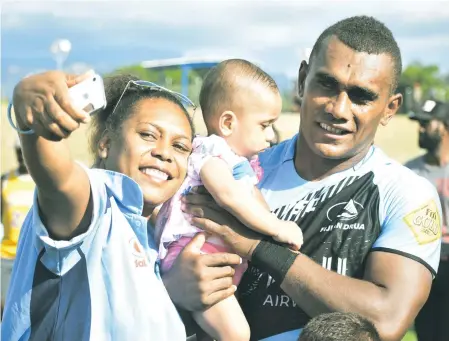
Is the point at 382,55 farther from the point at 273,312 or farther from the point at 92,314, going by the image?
the point at 92,314

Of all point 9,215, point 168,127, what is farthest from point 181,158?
point 9,215

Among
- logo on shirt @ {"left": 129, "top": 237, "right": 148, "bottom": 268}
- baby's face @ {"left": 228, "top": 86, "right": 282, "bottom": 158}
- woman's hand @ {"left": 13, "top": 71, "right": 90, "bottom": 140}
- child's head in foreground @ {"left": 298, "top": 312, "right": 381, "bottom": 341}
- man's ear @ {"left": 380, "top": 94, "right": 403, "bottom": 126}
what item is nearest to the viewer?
woman's hand @ {"left": 13, "top": 71, "right": 90, "bottom": 140}

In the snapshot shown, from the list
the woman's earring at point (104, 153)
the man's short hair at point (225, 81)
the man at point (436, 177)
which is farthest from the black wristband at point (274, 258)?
the man at point (436, 177)

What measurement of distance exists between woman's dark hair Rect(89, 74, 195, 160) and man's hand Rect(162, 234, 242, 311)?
51 cm

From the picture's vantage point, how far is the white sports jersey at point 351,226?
3.37m

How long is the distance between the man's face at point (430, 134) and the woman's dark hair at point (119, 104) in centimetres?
515

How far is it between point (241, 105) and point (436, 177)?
452 cm

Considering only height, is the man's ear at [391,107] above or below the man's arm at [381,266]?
above

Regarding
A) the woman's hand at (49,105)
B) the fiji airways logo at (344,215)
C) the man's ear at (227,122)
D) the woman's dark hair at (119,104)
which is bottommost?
the fiji airways logo at (344,215)

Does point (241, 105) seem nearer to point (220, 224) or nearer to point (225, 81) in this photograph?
point (225, 81)

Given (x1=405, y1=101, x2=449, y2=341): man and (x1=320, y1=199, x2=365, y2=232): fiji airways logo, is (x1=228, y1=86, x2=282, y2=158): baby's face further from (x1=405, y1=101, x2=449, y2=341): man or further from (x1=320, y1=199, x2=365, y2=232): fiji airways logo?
(x1=405, y1=101, x2=449, y2=341): man

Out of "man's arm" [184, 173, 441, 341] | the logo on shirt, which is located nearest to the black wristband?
"man's arm" [184, 173, 441, 341]

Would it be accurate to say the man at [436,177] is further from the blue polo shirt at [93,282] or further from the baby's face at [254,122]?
the blue polo shirt at [93,282]

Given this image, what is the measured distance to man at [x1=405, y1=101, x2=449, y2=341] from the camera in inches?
279
